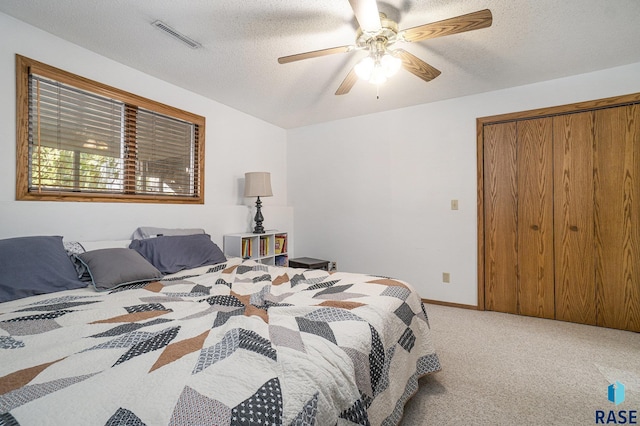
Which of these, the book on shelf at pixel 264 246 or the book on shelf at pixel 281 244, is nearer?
the book on shelf at pixel 264 246

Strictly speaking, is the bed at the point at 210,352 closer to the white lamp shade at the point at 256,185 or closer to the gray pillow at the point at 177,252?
the gray pillow at the point at 177,252

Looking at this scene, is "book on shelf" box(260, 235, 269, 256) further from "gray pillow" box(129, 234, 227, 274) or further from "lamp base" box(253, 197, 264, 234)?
"gray pillow" box(129, 234, 227, 274)

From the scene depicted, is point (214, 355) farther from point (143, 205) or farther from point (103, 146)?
point (103, 146)

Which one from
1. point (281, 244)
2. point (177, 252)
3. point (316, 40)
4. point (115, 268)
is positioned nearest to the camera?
point (115, 268)

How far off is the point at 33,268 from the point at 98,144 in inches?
47.5

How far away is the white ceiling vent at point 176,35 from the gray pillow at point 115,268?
1.59m

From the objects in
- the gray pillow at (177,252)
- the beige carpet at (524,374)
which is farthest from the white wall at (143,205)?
the beige carpet at (524,374)

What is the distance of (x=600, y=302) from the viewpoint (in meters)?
2.71

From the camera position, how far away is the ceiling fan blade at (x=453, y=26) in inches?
58.8

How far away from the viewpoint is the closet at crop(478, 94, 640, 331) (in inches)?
104

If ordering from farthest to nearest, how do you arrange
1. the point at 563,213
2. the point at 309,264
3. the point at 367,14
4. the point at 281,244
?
the point at 281,244, the point at 309,264, the point at 563,213, the point at 367,14

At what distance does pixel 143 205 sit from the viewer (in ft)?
8.81

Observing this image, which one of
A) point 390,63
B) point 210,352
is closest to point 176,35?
point 390,63

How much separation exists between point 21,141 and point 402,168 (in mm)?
3512
